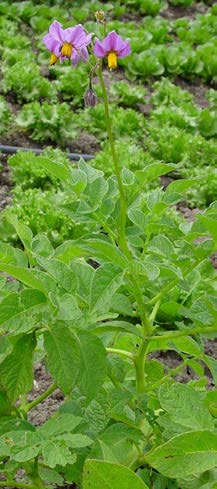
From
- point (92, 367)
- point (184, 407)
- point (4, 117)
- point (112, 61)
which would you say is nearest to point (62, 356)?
point (92, 367)

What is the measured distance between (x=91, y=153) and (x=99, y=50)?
303 cm

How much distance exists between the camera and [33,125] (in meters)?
4.75

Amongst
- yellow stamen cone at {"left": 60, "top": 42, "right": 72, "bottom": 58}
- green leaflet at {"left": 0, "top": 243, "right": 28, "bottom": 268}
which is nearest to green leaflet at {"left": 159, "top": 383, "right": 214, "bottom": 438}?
green leaflet at {"left": 0, "top": 243, "right": 28, "bottom": 268}

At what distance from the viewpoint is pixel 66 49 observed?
182 centimetres

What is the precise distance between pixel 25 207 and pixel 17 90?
1.63 meters

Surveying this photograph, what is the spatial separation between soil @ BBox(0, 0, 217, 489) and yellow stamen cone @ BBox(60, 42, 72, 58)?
790 mm

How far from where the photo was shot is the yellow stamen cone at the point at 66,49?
1808 mm

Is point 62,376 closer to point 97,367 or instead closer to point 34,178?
point 97,367

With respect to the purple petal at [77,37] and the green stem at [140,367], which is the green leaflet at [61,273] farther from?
the purple petal at [77,37]

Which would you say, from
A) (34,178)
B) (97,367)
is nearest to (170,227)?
(97,367)

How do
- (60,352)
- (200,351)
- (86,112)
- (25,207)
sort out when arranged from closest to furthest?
(60,352) < (200,351) < (25,207) < (86,112)

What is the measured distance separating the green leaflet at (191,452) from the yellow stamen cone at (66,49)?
78 centimetres

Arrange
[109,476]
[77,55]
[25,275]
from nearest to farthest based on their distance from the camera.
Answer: [109,476]
[25,275]
[77,55]

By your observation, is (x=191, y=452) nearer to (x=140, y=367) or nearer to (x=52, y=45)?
(x=140, y=367)
